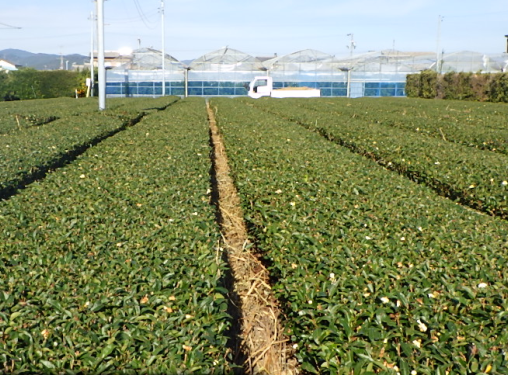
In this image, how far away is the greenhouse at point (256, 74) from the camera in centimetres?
4803

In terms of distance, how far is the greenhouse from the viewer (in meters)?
48.0

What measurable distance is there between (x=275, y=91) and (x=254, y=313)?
142 feet

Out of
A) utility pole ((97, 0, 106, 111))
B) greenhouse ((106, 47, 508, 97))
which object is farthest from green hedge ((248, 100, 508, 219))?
greenhouse ((106, 47, 508, 97))

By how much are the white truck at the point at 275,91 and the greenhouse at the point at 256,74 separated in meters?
1.74

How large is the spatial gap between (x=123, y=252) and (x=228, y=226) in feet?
9.84

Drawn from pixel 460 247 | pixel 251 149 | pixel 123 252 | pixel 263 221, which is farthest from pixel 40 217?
pixel 251 149

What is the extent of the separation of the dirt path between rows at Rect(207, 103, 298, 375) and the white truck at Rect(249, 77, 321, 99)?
40.2 meters

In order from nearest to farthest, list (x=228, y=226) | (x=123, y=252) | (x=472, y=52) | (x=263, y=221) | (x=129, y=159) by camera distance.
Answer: (x=123, y=252), (x=263, y=221), (x=228, y=226), (x=129, y=159), (x=472, y=52)

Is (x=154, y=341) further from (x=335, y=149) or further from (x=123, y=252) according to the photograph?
(x=335, y=149)

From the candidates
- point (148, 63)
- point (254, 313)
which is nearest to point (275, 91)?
point (148, 63)

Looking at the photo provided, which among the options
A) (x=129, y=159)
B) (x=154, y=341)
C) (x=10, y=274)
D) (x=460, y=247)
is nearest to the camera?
(x=154, y=341)

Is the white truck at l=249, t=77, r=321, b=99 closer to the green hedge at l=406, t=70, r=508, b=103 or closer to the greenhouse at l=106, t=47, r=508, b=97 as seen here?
the greenhouse at l=106, t=47, r=508, b=97

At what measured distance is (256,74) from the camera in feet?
161

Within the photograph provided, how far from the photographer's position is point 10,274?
308 centimetres
